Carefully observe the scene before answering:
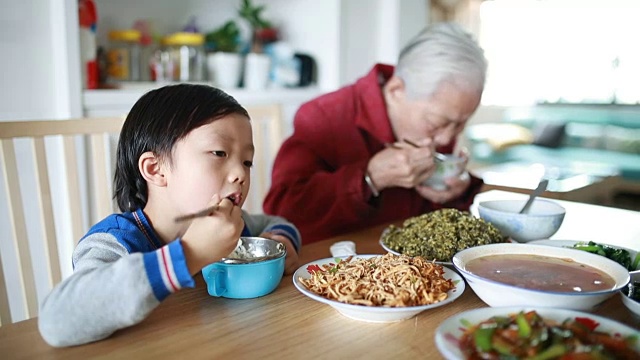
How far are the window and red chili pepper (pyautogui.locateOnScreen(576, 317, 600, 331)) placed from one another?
621 cm

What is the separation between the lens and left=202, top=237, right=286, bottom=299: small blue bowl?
85 centimetres

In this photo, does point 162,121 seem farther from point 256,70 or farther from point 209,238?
point 256,70

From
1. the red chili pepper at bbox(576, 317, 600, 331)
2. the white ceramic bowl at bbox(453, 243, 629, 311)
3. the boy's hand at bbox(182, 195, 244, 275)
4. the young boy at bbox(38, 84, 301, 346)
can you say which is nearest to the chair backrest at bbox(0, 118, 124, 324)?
the young boy at bbox(38, 84, 301, 346)

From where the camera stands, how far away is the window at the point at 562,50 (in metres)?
6.45

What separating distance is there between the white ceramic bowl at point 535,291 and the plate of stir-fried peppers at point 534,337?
1.1 inches

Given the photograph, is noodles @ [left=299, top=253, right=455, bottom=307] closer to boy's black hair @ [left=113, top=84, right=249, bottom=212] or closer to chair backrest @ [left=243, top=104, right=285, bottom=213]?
boy's black hair @ [left=113, top=84, right=249, bottom=212]

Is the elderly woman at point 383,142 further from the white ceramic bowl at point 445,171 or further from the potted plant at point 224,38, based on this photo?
the potted plant at point 224,38

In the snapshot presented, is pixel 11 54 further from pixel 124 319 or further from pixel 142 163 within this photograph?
pixel 124 319

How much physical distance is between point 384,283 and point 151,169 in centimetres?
42

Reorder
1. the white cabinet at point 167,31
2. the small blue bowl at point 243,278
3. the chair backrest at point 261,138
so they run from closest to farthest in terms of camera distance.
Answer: the small blue bowl at point 243,278
the chair backrest at point 261,138
the white cabinet at point 167,31

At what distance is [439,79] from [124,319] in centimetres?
100

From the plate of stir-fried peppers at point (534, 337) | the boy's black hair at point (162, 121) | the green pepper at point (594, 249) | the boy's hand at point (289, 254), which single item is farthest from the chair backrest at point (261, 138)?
the plate of stir-fried peppers at point (534, 337)

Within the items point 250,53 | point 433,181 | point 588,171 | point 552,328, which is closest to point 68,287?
point 552,328

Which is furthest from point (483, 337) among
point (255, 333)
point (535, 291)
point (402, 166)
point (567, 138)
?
point (567, 138)
